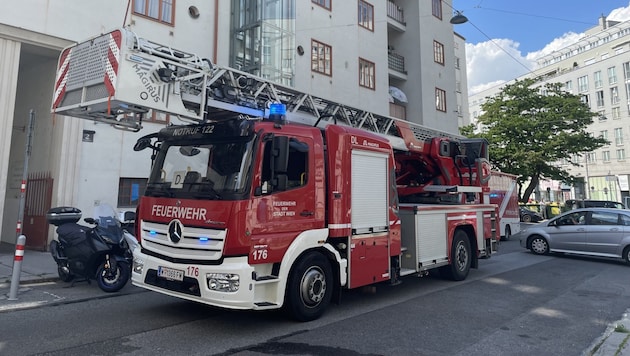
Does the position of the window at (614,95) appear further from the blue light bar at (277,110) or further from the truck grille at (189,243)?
the truck grille at (189,243)

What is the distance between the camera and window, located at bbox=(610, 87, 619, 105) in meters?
60.6

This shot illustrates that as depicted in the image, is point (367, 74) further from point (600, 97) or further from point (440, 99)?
point (600, 97)

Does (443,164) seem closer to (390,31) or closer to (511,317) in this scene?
(511,317)

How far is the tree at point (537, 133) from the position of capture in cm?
2852

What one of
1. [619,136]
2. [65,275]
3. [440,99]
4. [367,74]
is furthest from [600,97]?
[65,275]

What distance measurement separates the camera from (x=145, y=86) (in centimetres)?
499

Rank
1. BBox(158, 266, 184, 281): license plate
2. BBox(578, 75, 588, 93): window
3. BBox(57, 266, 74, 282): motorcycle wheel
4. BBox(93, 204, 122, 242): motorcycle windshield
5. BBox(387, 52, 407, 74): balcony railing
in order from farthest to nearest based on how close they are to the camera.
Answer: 1. BBox(578, 75, 588, 93): window
2. BBox(387, 52, 407, 74): balcony railing
3. BBox(57, 266, 74, 282): motorcycle wheel
4. BBox(93, 204, 122, 242): motorcycle windshield
5. BBox(158, 266, 184, 281): license plate

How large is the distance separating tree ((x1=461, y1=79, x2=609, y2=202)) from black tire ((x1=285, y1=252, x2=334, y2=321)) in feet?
87.8

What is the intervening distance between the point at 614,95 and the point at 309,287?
72.9m

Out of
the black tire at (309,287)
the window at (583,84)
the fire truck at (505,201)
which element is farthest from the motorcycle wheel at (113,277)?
the window at (583,84)

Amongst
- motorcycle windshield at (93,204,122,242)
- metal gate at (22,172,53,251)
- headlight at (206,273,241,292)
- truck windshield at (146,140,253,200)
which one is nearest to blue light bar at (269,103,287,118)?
truck windshield at (146,140,253,200)

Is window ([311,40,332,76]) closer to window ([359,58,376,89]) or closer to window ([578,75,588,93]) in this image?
window ([359,58,376,89])

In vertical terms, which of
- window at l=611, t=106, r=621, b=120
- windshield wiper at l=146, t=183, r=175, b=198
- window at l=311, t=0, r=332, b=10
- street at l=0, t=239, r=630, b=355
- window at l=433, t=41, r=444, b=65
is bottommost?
street at l=0, t=239, r=630, b=355

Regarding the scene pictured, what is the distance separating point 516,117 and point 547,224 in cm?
1869
